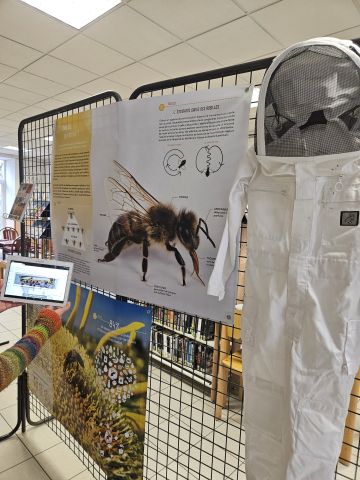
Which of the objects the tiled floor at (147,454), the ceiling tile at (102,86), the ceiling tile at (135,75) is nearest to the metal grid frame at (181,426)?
the tiled floor at (147,454)

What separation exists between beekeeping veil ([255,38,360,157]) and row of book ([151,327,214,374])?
1.99 meters

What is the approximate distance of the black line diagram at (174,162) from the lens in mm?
1178

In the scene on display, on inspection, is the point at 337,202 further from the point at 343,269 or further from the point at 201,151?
the point at 201,151

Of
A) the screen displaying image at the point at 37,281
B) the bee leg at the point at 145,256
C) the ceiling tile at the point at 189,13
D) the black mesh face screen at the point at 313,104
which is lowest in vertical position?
the screen displaying image at the point at 37,281

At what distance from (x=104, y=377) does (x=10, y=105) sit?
18.2ft

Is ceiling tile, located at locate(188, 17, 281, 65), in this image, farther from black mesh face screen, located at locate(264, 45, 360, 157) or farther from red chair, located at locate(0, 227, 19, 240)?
red chair, located at locate(0, 227, 19, 240)

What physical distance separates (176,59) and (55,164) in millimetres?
2315

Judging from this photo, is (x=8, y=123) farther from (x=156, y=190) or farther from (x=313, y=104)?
(x=313, y=104)

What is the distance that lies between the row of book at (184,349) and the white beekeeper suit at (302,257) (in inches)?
65.8

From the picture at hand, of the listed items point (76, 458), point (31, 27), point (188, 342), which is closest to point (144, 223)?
point (76, 458)

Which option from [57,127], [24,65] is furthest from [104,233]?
[24,65]

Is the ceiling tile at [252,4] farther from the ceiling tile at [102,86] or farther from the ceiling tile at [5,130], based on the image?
the ceiling tile at [5,130]

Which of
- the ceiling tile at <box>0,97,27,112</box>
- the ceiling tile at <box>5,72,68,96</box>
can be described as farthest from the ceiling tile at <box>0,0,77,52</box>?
the ceiling tile at <box>0,97,27,112</box>

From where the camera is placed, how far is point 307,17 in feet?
8.36
